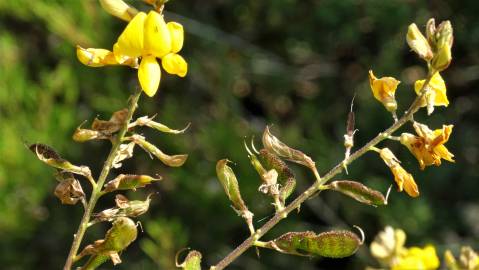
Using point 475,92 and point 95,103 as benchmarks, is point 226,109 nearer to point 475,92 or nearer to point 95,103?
point 95,103

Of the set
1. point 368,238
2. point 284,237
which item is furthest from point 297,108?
point 284,237

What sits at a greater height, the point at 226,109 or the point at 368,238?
the point at 226,109

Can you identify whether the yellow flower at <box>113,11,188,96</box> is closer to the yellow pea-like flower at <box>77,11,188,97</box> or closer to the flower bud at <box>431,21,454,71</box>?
the yellow pea-like flower at <box>77,11,188,97</box>

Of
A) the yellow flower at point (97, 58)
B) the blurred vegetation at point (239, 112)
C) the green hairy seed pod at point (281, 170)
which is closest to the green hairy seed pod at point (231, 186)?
the green hairy seed pod at point (281, 170)

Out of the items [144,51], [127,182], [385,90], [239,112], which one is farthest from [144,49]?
[239,112]

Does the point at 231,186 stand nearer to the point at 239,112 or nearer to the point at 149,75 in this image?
the point at 149,75

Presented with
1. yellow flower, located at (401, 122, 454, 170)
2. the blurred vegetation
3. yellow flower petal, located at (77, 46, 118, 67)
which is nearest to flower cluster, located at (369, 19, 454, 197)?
yellow flower, located at (401, 122, 454, 170)

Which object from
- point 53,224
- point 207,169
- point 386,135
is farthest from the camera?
point 53,224
